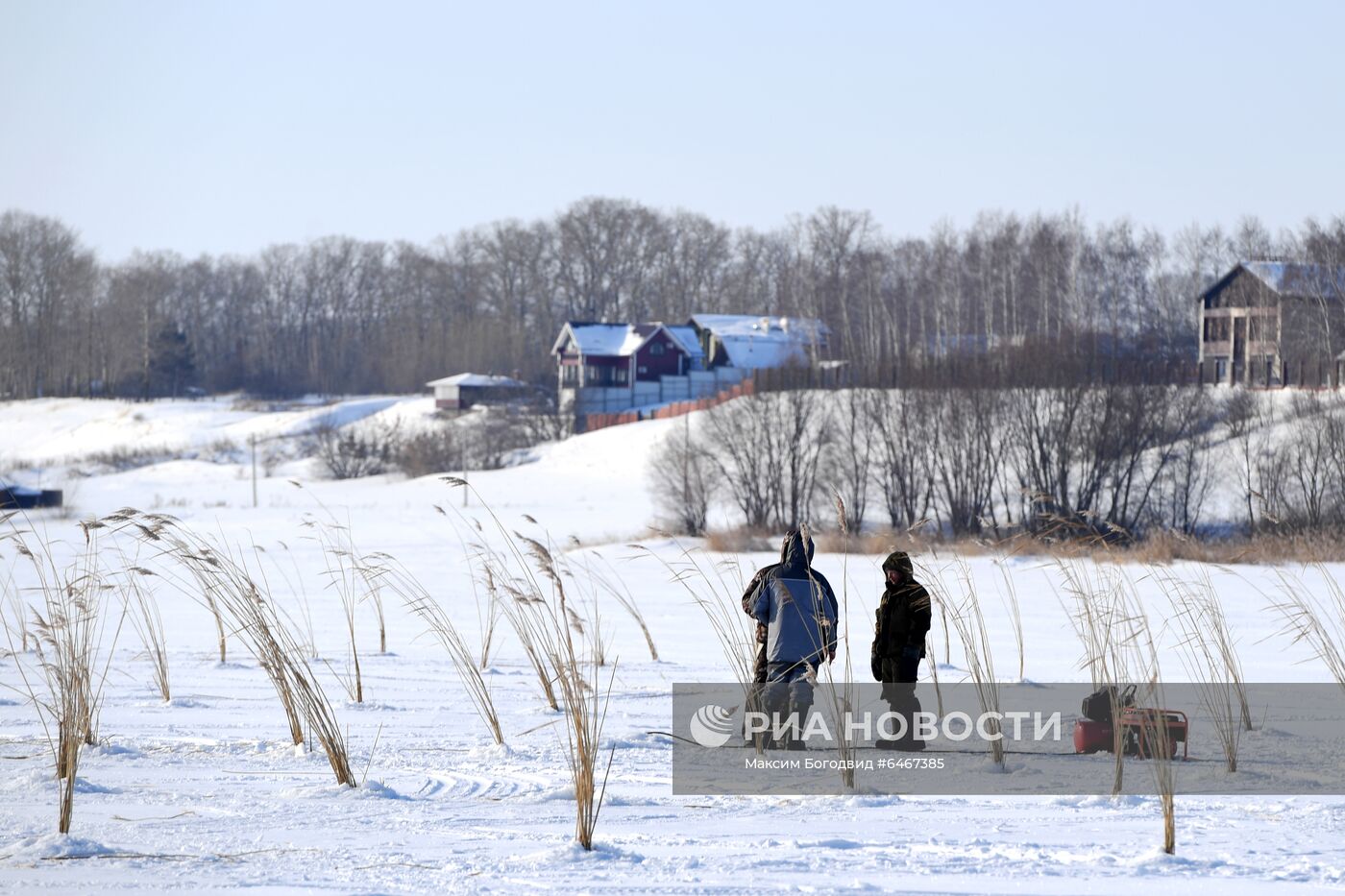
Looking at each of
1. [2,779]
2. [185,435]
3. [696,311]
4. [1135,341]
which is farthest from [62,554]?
[696,311]

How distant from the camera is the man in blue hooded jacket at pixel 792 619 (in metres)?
7.12

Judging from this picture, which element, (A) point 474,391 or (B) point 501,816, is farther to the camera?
(A) point 474,391

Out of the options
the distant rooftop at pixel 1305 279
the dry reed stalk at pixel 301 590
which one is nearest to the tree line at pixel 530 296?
the distant rooftop at pixel 1305 279

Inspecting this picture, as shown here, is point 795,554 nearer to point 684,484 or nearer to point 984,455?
point 684,484

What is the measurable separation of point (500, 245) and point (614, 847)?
9823cm

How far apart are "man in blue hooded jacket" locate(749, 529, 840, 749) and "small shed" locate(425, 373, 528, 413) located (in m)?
61.1

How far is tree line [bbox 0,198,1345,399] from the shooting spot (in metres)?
64.4

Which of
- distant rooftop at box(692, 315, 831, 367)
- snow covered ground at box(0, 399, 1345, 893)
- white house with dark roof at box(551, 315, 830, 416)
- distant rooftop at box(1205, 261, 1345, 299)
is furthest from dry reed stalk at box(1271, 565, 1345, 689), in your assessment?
white house with dark roof at box(551, 315, 830, 416)

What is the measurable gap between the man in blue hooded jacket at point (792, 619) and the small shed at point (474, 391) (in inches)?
2407

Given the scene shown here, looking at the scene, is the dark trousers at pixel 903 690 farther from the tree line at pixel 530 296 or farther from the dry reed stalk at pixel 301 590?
the tree line at pixel 530 296

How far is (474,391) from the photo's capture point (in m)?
70.3

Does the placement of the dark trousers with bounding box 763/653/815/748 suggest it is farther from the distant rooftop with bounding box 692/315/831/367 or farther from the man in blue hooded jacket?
the distant rooftop with bounding box 692/315/831/367

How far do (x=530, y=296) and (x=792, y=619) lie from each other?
94440 millimetres

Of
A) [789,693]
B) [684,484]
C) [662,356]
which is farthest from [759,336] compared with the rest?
[789,693]
